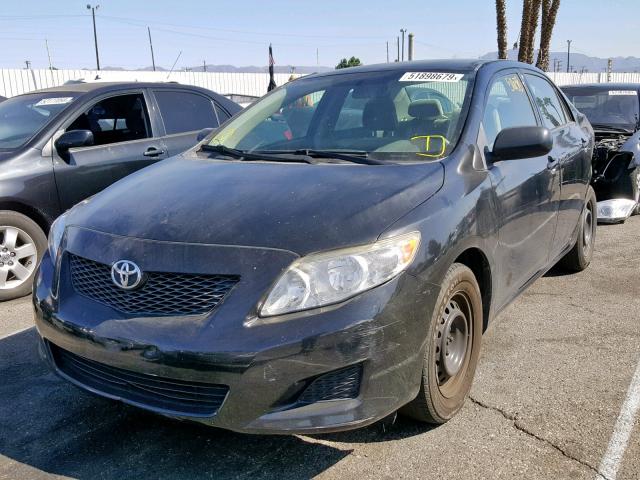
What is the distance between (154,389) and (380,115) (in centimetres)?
196

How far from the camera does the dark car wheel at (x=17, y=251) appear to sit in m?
4.87

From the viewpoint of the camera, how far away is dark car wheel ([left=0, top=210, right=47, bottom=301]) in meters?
4.87

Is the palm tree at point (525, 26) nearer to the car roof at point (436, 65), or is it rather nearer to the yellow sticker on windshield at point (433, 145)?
the car roof at point (436, 65)

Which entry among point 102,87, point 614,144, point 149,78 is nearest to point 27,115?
point 102,87

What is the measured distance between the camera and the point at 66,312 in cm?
254

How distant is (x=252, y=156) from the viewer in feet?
11.1

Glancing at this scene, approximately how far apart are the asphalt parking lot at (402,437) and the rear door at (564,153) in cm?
96

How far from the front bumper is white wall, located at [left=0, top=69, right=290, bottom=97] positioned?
17.9 m

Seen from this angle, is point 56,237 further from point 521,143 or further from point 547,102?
point 547,102

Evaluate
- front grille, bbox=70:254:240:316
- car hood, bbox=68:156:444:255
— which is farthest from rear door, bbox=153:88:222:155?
front grille, bbox=70:254:240:316

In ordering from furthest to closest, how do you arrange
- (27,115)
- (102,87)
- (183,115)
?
1. (183,115)
2. (102,87)
3. (27,115)

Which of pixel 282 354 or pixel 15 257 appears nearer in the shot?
pixel 282 354

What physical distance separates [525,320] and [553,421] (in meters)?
1.42

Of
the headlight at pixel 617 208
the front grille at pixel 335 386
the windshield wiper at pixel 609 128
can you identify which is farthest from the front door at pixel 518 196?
the windshield wiper at pixel 609 128
